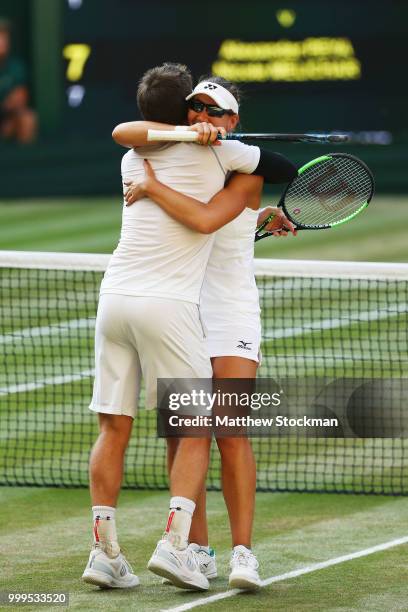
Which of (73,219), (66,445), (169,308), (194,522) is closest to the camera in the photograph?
(169,308)

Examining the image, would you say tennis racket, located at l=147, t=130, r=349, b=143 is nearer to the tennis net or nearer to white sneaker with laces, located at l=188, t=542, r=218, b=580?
white sneaker with laces, located at l=188, t=542, r=218, b=580

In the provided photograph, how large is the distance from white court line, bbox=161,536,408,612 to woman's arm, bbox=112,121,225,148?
1750mm

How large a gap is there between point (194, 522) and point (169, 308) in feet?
3.34

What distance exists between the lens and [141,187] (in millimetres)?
5656

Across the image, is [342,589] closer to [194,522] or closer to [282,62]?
[194,522]

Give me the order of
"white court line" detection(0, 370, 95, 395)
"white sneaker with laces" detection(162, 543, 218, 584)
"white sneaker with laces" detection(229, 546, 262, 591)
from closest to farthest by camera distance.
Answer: "white sneaker with laces" detection(229, 546, 262, 591) < "white sneaker with laces" detection(162, 543, 218, 584) < "white court line" detection(0, 370, 95, 395)

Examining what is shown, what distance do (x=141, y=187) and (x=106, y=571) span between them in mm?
1496

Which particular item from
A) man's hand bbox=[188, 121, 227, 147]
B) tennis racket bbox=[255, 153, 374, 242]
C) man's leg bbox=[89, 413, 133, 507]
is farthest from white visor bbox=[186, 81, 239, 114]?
man's leg bbox=[89, 413, 133, 507]

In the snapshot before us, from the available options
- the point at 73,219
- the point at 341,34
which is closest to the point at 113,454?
the point at 73,219

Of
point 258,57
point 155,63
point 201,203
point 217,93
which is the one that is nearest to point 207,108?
point 217,93

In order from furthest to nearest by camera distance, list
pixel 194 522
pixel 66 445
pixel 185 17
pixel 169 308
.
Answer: pixel 185 17 → pixel 66 445 → pixel 194 522 → pixel 169 308

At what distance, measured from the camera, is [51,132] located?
73.3ft

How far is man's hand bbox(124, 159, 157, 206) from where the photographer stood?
564 cm

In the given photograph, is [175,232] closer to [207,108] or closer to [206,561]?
[207,108]
